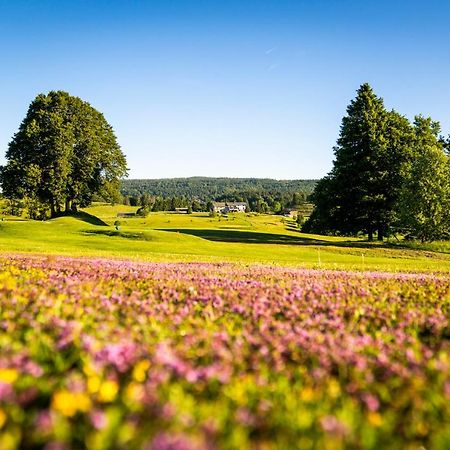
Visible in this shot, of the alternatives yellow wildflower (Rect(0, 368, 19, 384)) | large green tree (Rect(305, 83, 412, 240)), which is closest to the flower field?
yellow wildflower (Rect(0, 368, 19, 384))

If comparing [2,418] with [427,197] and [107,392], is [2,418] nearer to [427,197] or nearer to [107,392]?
[107,392]

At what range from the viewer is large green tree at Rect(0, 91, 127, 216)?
63.6 meters

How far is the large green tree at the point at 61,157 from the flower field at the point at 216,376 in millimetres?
60614

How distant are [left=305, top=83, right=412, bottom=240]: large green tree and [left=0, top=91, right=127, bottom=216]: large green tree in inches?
Answer: 1278

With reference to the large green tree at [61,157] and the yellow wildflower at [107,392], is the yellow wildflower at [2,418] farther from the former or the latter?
the large green tree at [61,157]

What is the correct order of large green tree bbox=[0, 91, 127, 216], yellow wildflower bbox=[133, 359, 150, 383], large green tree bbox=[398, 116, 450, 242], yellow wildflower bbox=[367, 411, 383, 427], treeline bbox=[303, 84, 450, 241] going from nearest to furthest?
yellow wildflower bbox=[367, 411, 383, 427], yellow wildflower bbox=[133, 359, 150, 383], large green tree bbox=[398, 116, 450, 242], treeline bbox=[303, 84, 450, 241], large green tree bbox=[0, 91, 127, 216]

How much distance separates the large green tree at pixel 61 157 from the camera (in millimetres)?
63625

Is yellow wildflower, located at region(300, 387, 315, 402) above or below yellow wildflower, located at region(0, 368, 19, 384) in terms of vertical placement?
below

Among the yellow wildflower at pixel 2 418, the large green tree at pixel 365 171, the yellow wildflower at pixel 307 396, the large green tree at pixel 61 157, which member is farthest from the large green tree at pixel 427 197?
the yellow wildflower at pixel 2 418

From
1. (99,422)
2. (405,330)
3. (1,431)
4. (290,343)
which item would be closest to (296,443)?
(99,422)

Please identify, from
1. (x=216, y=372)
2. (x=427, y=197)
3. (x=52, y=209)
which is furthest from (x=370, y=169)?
(x=216, y=372)

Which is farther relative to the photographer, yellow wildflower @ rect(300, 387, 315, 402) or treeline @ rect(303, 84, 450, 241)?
treeline @ rect(303, 84, 450, 241)

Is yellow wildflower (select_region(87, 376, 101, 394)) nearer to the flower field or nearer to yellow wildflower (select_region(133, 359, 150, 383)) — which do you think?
the flower field

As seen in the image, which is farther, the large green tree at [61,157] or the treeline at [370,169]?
the large green tree at [61,157]
